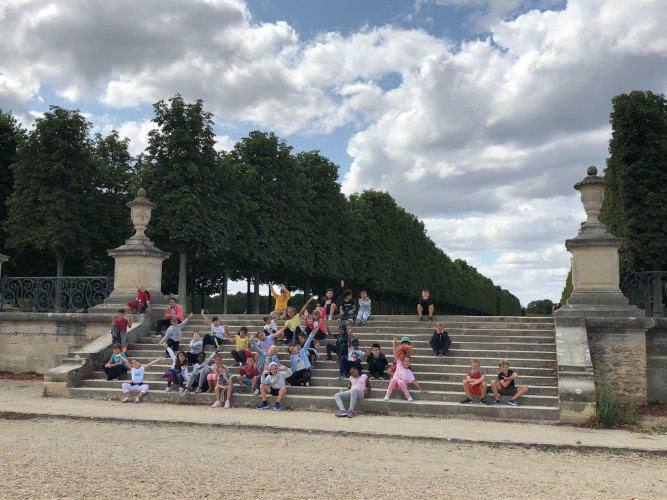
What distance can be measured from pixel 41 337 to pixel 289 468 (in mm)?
10881

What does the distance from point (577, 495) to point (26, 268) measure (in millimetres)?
24894

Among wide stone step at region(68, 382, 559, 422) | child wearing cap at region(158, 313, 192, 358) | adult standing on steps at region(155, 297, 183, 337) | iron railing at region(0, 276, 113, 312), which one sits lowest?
wide stone step at region(68, 382, 559, 422)

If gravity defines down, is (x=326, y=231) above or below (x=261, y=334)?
above

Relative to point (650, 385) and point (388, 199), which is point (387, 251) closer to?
point (388, 199)

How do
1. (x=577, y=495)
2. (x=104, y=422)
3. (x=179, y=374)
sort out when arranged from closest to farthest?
(x=577, y=495), (x=104, y=422), (x=179, y=374)

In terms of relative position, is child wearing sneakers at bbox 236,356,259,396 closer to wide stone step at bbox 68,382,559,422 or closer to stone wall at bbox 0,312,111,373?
wide stone step at bbox 68,382,559,422

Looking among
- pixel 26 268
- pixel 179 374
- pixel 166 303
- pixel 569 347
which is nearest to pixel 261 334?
pixel 179 374

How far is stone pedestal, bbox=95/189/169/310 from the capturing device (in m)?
14.9

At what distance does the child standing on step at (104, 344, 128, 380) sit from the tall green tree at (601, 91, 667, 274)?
60.1 ft

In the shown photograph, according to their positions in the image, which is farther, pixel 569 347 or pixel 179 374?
pixel 179 374

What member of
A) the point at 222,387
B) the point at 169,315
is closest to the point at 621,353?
the point at 222,387

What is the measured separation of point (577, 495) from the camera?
588cm

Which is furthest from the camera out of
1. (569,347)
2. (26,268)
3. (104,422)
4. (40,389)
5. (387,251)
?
(387,251)

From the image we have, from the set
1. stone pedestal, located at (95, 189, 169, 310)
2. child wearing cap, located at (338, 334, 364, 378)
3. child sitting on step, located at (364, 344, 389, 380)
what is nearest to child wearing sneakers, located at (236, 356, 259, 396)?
child wearing cap, located at (338, 334, 364, 378)
